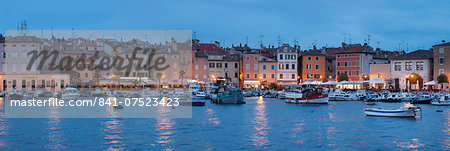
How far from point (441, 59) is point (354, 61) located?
46.9ft

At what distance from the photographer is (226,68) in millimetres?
77125

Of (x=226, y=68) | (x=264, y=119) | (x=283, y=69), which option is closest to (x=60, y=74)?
(x=226, y=68)

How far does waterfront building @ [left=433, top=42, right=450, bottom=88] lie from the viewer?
194 ft

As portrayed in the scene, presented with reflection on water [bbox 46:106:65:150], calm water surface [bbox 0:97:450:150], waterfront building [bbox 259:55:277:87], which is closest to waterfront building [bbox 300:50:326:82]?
waterfront building [bbox 259:55:277:87]

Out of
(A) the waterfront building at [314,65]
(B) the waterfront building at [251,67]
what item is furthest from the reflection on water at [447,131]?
(B) the waterfront building at [251,67]

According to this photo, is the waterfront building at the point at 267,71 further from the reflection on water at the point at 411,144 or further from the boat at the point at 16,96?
the reflection on water at the point at 411,144

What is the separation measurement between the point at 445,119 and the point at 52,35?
198 feet

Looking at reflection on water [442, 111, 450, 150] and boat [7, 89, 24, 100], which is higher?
boat [7, 89, 24, 100]

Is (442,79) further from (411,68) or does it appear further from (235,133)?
(235,133)

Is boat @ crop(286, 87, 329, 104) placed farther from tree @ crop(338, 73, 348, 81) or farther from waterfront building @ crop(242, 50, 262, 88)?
waterfront building @ crop(242, 50, 262, 88)

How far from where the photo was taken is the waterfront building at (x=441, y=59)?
5916 cm

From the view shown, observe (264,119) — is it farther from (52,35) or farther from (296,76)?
(52,35)

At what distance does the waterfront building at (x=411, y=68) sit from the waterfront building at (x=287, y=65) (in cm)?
1413

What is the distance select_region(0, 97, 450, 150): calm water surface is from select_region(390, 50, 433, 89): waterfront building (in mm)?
26725
